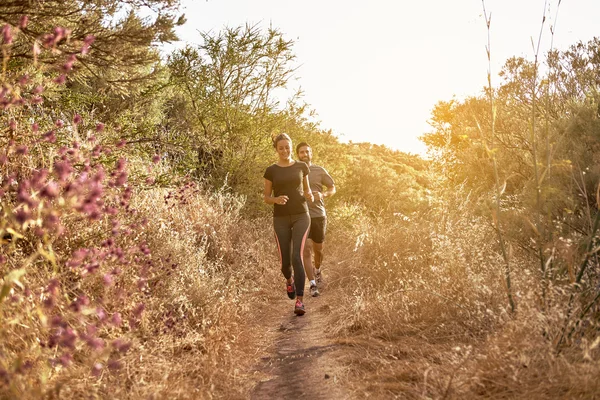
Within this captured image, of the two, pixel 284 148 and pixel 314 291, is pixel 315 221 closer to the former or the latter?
pixel 314 291

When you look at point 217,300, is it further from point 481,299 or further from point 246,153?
point 246,153

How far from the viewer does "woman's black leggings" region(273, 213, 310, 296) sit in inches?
213

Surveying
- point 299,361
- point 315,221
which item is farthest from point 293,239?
point 299,361

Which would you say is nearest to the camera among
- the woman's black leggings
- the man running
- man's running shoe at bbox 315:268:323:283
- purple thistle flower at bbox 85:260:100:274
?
purple thistle flower at bbox 85:260:100:274

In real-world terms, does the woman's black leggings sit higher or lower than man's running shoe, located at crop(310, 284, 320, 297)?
higher

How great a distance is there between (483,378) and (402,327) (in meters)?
1.64

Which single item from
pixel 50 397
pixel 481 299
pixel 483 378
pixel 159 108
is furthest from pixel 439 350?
pixel 159 108

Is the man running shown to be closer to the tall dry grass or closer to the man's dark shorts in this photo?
the man's dark shorts

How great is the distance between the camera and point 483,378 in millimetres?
2535

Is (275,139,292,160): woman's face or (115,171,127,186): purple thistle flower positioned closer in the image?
(115,171,127,186): purple thistle flower

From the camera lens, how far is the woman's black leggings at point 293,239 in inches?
213

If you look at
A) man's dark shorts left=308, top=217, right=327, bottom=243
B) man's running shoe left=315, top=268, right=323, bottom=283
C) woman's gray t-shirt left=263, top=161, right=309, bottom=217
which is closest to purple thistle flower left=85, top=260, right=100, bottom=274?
woman's gray t-shirt left=263, top=161, right=309, bottom=217

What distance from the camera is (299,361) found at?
13.1ft

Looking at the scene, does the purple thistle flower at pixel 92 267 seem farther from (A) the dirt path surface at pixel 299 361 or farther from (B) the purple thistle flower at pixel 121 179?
(A) the dirt path surface at pixel 299 361
